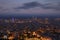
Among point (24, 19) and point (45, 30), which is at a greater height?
point (24, 19)

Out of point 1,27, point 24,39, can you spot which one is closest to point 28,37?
point 24,39

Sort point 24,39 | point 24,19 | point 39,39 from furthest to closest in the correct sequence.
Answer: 1. point 24,19
2. point 39,39
3. point 24,39

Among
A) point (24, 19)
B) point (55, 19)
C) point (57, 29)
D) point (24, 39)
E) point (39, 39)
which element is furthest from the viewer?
point (24, 19)

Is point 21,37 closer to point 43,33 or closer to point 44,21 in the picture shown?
point 43,33

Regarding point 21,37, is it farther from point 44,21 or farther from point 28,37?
point 44,21

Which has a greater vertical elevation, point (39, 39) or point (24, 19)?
point (24, 19)

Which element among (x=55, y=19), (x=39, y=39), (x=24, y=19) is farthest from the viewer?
(x=24, y=19)

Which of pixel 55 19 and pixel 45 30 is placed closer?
pixel 55 19

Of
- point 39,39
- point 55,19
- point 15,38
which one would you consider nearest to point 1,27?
point 15,38

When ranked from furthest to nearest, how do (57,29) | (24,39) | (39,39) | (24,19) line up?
(24,19) < (57,29) < (39,39) < (24,39)
